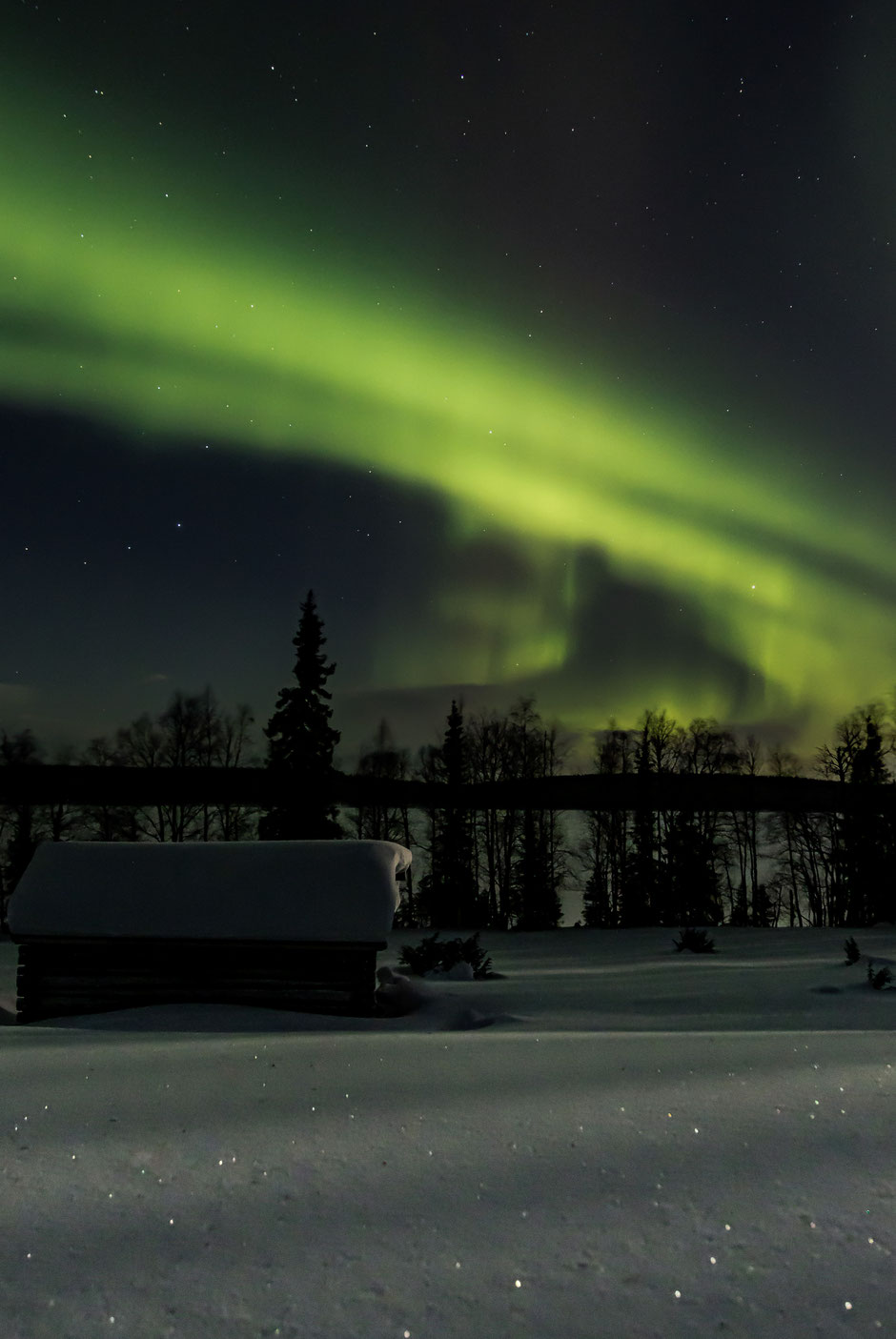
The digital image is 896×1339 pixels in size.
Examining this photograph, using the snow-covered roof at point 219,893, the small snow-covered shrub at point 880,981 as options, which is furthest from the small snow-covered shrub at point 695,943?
the snow-covered roof at point 219,893

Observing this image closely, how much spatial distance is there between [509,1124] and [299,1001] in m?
6.69

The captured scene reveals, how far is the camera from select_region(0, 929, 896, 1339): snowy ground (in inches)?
98.6

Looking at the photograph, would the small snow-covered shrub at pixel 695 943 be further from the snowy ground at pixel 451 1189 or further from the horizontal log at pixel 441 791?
the horizontal log at pixel 441 791

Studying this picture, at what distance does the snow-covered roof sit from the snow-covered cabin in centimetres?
1

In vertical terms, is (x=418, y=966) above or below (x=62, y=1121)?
below

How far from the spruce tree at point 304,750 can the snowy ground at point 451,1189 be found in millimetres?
25855

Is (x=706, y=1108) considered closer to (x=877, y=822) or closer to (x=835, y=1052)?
(x=835, y=1052)

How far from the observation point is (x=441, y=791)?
1663 inches

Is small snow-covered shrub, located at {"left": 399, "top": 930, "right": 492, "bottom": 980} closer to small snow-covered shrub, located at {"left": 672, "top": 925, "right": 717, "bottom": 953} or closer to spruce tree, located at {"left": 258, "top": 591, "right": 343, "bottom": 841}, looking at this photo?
small snow-covered shrub, located at {"left": 672, "top": 925, "right": 717, "bottom": 953}

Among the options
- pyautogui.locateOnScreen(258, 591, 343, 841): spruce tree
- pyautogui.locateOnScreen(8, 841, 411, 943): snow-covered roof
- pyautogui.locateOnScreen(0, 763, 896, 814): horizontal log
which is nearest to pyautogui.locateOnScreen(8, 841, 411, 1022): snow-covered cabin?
pyautogui.locateOnScreen(8, 841, 411, 943): snow-covered roof

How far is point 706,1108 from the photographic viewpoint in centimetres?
421

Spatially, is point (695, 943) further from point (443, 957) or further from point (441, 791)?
point (441, 791)

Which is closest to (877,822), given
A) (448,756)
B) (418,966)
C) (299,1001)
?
(448,756)

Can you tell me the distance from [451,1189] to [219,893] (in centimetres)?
784
